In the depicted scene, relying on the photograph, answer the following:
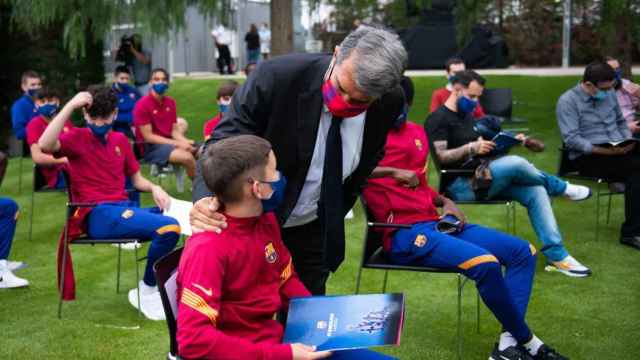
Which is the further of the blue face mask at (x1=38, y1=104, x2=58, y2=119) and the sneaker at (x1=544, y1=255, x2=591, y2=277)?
the blue face mask at (x1=38, y1=104, x2=58, y2=119)

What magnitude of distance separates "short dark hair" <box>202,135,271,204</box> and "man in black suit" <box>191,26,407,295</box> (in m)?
0.08

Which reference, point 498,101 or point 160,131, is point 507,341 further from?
point 498,101

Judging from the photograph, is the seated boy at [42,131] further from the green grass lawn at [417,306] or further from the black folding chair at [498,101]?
the black folding chair at [498,101]

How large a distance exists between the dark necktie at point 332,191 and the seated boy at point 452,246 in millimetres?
1120

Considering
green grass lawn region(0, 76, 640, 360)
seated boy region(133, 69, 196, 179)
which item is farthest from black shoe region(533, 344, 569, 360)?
seated boy region(133, 69, 196, 179)

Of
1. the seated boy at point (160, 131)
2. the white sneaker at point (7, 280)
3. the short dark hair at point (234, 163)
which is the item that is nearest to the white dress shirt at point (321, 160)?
the short dark hair at point (234, 163)

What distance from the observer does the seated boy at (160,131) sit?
8.98m

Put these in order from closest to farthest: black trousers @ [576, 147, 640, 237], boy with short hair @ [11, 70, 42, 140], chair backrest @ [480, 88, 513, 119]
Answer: black trousers @ [576, 147, 640, 237], boy with short hair @ [11, 70, 42, 140], chair backrest @ [480, 88, 513, 119]

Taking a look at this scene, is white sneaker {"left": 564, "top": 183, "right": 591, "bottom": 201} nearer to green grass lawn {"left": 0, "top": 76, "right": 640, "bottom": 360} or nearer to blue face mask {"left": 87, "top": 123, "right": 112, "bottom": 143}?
green grass lawn {"left": 0, "top": 76, "right": 640, "bottom": 360}

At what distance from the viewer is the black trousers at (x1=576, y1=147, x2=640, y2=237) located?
6949 millimetres

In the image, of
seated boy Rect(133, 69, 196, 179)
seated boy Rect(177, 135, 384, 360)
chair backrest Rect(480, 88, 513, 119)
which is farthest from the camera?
chair backrest Rect(480, 88, 513, 119)

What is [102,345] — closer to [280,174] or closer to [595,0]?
[280,174]

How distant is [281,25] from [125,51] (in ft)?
13.6

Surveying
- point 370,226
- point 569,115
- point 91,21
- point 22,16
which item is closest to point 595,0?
point 569,115
